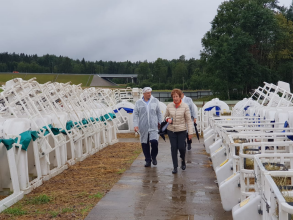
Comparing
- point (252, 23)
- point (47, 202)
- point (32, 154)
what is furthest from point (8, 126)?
point (252, 23)

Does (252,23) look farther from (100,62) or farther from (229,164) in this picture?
(100,62)

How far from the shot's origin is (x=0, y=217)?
18.6ft

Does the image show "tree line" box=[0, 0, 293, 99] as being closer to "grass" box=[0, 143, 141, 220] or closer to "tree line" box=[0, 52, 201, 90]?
"grass" box=[0, 143, 141, 220]

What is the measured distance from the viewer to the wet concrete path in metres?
5.62

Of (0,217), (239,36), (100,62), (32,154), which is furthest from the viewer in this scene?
(100,62)

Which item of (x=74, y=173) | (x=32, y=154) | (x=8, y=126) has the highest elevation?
(x=8, y=126)

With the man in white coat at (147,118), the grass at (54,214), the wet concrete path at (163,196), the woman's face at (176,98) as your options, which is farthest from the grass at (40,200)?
the woman's face at (176,98)

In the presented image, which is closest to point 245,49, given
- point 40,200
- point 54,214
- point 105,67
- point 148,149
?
point 148,149

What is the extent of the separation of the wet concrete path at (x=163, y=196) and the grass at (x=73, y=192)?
0.24 metres

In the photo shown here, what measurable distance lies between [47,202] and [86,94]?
8.30 metres

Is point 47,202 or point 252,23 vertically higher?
point 252,23

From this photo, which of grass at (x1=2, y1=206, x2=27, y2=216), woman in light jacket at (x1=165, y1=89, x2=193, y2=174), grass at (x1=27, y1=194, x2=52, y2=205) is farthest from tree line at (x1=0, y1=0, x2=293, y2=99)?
grass at (x1=2, y1=206, x2=27, y2=216)

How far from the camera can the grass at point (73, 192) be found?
19.0 ft

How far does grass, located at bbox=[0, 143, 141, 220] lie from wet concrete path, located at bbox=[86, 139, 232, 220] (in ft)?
0.78
